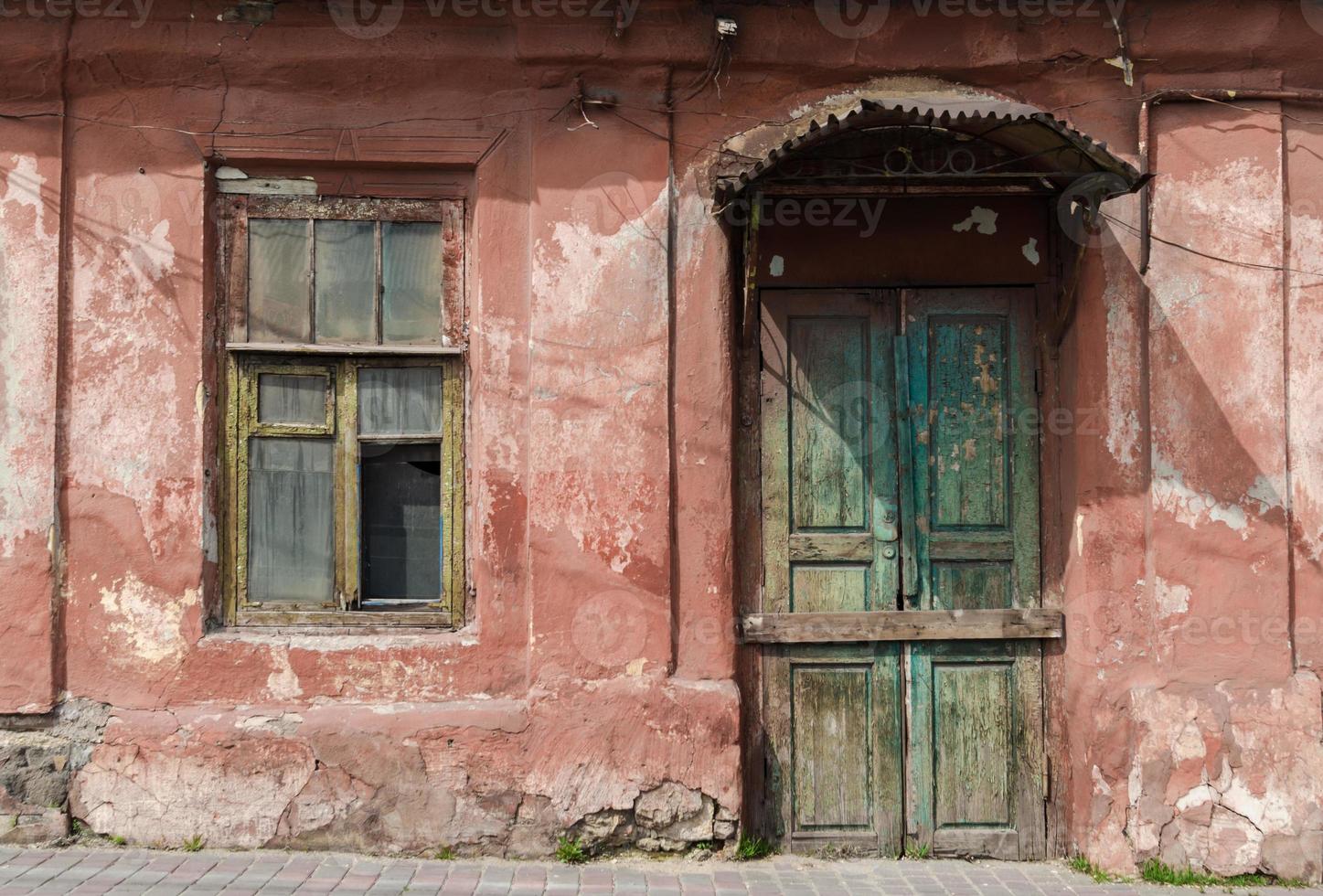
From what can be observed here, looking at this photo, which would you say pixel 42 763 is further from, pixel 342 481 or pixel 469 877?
pixel 469 877

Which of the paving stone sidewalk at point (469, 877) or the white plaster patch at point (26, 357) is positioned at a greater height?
the white plaster patch at point (26, 357)

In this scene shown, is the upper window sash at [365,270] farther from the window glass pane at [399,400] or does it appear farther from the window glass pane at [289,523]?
the window glass pane at [289,523]

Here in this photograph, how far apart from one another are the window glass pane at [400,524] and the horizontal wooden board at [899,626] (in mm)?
1466

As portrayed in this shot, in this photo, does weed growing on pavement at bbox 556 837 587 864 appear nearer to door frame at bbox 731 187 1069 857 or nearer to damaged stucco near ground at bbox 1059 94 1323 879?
door frame at bbox 731 187 1069 857

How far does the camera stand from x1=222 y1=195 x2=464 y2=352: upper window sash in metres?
4.80

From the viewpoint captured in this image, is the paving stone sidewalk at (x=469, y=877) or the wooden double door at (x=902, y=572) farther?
the wooden double door at (x=902, y=572)

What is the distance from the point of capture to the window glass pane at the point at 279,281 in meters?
4.82

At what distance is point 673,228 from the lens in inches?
185

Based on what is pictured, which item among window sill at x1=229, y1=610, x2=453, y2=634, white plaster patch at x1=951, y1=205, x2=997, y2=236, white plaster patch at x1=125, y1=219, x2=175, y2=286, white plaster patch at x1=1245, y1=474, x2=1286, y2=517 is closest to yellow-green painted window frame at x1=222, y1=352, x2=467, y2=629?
window sill at x1=229, y1=610, x2=453, y2=634

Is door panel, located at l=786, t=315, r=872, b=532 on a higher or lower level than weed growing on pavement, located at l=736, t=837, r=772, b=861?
higher

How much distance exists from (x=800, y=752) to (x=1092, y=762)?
1.25 m

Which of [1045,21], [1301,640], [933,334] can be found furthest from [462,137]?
[1301,640]

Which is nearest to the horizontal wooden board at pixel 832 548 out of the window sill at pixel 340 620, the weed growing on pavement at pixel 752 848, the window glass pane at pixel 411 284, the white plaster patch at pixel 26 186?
the weed growing on pavement at pixel 752 848

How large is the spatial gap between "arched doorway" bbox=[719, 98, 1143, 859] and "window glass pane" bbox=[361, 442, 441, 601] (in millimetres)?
1407
